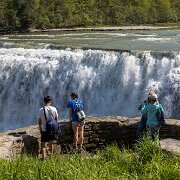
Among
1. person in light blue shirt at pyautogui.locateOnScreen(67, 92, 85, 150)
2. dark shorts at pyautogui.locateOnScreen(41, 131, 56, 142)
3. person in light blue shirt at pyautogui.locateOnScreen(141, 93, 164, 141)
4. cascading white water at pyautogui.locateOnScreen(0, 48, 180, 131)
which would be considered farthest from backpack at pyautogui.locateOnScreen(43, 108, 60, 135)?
cascading white water at pyautogui.locateOnScreen(0, 48, 180, 131)

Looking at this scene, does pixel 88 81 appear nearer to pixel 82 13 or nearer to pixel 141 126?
pixel 141 126

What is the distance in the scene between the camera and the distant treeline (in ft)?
157

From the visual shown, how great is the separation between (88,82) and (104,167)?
1424cm

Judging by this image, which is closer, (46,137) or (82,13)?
(46,137)

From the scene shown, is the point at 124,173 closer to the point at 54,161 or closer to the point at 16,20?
the point at 54,161

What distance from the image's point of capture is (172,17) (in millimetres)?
61719

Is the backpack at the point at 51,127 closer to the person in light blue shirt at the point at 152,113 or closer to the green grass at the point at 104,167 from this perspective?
the person in light blue shirt at the point at 152,113

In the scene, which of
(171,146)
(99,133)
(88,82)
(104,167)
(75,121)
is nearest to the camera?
(104,167)

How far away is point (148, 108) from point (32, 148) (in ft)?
8.78

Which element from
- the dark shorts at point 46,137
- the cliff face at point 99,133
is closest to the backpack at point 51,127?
the dark shorts at point 46,137

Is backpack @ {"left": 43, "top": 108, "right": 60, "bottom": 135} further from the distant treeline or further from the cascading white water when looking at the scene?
the distant treeline

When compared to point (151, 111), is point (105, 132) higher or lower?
lower

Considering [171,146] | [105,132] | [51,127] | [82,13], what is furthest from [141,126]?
[82,13]

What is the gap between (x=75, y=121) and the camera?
979 cm
